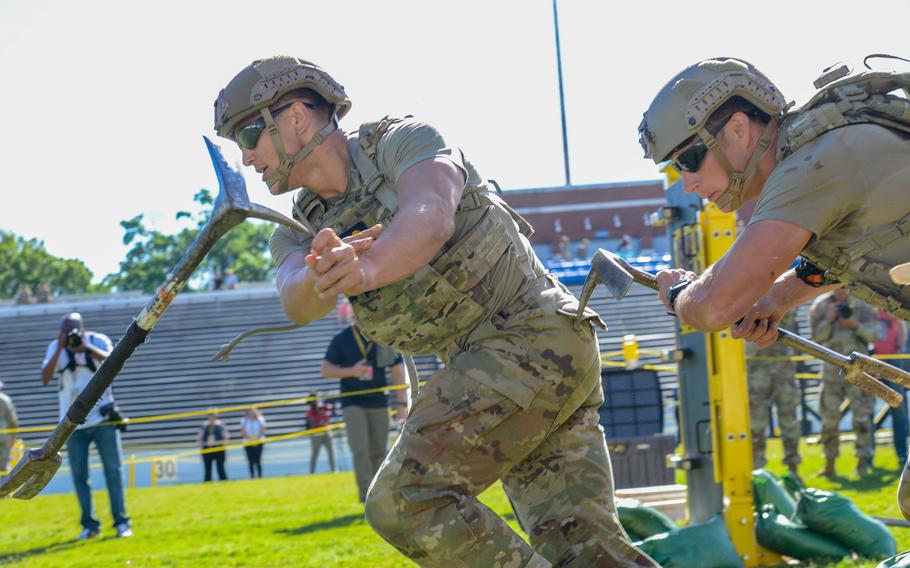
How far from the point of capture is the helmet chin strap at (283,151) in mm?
3799

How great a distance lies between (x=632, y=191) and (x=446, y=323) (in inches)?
2344

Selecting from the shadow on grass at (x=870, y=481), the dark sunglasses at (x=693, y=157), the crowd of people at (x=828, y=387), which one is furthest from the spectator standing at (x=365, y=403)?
the dark sunglasses at (x=693, y=157)

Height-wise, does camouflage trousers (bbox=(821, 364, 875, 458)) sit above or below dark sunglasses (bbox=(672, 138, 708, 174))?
below

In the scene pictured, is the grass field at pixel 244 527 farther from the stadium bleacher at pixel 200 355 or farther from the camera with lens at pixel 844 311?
the stadium bleacher at pixel 200 355

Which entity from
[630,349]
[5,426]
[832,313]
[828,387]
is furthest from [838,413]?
[5,426]

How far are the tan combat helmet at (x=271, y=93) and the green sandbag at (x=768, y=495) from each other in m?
3.86

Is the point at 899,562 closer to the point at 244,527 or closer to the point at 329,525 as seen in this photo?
the point at 329,525

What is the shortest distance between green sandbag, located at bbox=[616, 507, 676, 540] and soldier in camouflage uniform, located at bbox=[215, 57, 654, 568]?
2419 millimetres

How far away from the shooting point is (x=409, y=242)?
3232 millimetres

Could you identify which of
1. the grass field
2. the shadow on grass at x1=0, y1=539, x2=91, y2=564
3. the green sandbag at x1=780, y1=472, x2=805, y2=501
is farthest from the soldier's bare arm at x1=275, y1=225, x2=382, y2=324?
the shadow on grass at x1=0, y1=539, x2=91, y2=564

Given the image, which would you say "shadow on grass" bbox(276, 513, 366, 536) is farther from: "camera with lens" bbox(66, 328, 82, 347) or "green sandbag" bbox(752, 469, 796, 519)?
"green sandbag" bbox(752, 469, 796, 519)

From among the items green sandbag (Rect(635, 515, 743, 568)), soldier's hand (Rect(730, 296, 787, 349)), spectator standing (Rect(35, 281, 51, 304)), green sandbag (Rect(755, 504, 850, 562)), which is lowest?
green sandbag (Rect(755, 504, 850, 562))

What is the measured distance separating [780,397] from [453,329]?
29.0ft

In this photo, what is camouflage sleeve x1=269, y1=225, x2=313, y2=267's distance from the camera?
3916mm
